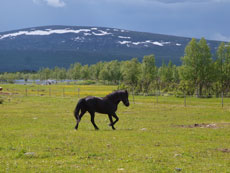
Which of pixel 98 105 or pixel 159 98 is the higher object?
pixel 98 105

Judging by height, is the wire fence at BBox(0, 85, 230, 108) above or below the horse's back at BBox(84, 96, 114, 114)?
below

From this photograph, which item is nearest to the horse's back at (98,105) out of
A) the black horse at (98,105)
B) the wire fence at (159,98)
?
the black horse at (98,105)

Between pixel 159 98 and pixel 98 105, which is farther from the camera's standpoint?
pixel 159 98

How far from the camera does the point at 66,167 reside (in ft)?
31.1

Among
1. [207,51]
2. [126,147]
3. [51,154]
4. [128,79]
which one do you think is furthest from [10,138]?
[128,79]

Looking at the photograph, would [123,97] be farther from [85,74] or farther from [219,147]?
[85,74]

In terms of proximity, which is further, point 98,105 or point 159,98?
point 159,98

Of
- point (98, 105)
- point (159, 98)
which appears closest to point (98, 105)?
point (98, 105)

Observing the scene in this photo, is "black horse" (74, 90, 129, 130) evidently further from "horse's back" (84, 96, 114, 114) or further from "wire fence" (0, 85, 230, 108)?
"wire fence" (0, 85, 230, 108)

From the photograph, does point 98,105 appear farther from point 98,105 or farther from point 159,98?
point 159,98

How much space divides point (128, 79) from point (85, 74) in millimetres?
90053

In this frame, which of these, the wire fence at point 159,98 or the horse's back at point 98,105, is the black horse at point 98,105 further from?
the wire fence at point 159,98

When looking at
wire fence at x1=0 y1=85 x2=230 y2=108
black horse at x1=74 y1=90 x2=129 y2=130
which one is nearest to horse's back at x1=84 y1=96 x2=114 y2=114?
black horse at x1=74 y1=90 x2=129 y2=130

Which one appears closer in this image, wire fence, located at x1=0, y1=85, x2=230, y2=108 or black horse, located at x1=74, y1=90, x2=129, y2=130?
black horse, located at x1=74, y1=90, x2=129, y2=130
